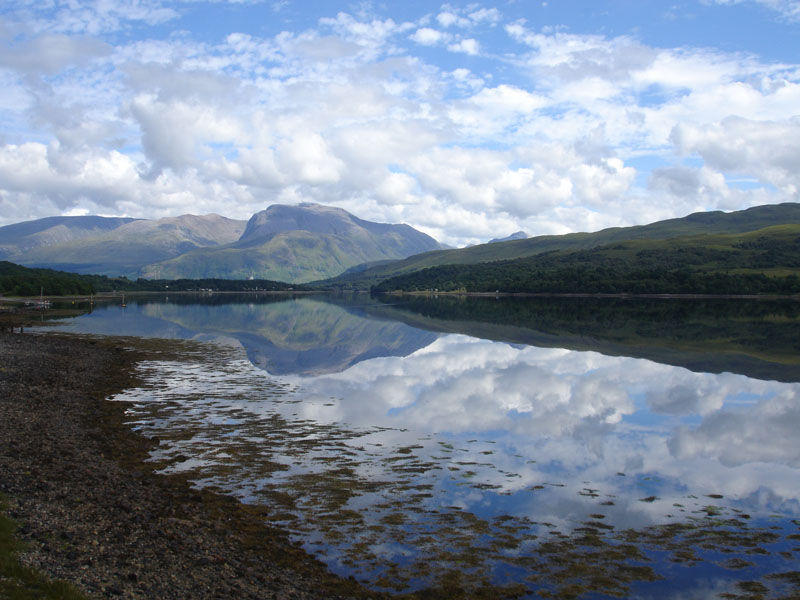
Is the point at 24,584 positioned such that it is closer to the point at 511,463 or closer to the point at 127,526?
the point at 127,526

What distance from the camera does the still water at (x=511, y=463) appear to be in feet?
53.0

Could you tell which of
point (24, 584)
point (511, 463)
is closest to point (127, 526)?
point (24, 584)

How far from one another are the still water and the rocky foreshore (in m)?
1.27

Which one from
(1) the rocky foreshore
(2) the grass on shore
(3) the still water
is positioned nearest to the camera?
(2) the grass on shore

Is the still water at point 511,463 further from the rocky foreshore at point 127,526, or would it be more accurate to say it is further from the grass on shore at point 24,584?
the grass on shore at point 24,584

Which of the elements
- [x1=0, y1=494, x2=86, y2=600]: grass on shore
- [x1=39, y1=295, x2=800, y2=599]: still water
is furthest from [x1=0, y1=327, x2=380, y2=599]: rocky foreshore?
→ [x1=39, y1=295, x2=800, y2=599]: still water

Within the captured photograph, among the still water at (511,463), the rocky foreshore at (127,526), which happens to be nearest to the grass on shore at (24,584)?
the rocky foreshore at (127,526)

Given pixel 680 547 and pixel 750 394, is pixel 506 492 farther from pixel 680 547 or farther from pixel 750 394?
pixel 750 394

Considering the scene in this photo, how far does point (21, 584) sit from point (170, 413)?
78.2 ft

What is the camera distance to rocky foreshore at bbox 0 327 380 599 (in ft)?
43.7

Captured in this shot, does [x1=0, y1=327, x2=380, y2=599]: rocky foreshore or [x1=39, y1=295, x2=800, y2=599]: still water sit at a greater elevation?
[x1=0, y1=327, x2=380, y2=599]: rocky foreshore

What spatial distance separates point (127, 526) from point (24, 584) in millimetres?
5001

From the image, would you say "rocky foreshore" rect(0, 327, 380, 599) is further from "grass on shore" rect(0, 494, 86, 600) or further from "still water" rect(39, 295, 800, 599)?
"still water" rect(39, 295, 800, 599)

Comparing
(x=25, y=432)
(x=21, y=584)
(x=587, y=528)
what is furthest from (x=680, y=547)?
(x=25, y=432)
